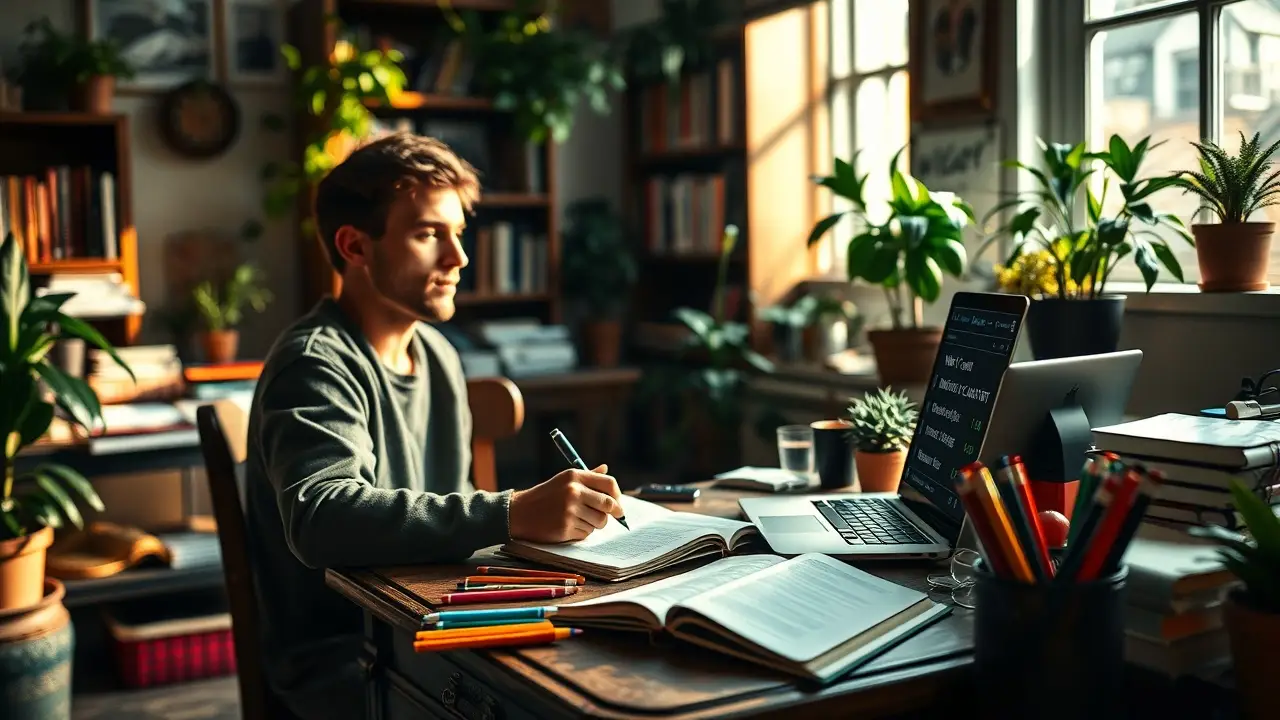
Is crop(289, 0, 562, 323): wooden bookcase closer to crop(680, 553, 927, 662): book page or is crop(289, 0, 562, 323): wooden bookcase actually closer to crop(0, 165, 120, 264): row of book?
crop(0, 165, 120, 264): row of book

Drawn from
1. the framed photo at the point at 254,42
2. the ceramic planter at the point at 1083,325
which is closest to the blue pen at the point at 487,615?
the ceramic planter at the point at 1083,325

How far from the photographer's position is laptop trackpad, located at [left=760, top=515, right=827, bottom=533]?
1684mm

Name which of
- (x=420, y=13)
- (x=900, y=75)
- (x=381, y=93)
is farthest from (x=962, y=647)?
(x=420, y=13)

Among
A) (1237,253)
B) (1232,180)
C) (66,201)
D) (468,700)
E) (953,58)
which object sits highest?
(953,58)

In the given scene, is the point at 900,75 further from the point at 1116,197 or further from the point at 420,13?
the point at 420,13

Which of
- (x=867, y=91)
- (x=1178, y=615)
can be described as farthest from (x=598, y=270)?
(x=1178, y=615)

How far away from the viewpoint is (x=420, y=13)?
4438 millimetres

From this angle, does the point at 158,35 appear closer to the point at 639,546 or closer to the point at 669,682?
the point at 639,546

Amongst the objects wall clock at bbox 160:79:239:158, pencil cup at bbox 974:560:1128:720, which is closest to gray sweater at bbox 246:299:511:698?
pencil cup at bbox 974:560:1128:720

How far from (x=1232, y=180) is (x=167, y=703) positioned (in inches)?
116

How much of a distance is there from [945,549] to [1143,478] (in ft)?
1.75

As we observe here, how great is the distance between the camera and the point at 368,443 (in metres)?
1.80

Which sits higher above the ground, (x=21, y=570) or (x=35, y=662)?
(x=21, y=570)

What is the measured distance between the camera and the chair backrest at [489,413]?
2.29 metres
